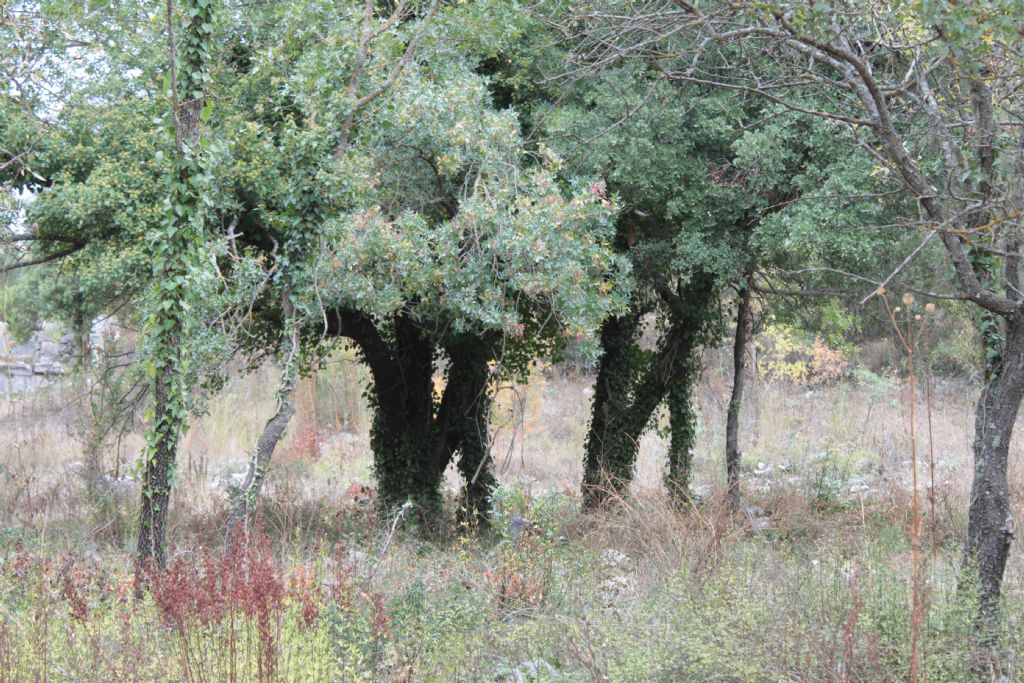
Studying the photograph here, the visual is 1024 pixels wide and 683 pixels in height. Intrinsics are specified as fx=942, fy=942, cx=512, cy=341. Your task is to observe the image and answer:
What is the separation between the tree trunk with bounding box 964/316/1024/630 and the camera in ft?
17.8

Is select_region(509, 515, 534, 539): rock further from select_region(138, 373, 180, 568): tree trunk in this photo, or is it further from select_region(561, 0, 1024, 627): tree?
select_region(561, 0, 1024, 627): tree

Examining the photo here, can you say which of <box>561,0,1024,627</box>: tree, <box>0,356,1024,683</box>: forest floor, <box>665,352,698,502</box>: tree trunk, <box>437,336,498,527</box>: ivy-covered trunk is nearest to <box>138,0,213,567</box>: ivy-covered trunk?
<box>0,356,1024,683</box>: forest floor

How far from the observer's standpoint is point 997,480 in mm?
5523

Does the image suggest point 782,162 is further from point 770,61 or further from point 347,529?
point 347,529

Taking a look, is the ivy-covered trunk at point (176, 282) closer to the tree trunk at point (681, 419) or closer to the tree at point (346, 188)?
the tree at point (346, 188)

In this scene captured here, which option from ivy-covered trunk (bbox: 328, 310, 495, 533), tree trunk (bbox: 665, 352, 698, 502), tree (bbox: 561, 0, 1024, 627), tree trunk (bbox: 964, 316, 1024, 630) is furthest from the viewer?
tree trunk (bbox: 665, 352, 698, 502)

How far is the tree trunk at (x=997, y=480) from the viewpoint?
5.43 m

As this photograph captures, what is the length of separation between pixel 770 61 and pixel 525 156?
2.58 m

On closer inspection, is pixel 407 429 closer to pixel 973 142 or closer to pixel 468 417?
pixel 468 417

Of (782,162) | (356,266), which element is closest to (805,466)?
(782,162)

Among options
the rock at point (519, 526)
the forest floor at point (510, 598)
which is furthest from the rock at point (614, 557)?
the rock at point (519, 526)

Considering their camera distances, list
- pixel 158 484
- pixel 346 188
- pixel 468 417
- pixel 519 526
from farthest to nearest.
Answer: pixel 468 417 < pixel 519 526 < pixel 346 188 < pixel 158 484

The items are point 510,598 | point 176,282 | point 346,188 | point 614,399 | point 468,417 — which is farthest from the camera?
point 614,399

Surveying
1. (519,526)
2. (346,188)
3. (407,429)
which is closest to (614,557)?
(519,526)
